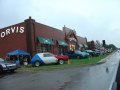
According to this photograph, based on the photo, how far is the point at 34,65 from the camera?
3055cm

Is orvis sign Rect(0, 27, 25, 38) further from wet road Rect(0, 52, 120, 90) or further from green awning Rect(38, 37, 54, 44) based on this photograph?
wet road Rect(0, 52, 120, 90)

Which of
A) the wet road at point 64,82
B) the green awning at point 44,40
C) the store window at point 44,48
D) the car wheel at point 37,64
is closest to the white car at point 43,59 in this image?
the car wheel at point 37,64

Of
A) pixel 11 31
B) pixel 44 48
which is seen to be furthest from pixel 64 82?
pixel 44 48

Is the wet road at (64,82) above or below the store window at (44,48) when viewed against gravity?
below

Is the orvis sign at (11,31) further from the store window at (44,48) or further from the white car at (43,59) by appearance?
the white car at (43,59)

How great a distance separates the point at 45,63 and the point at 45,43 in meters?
10.6

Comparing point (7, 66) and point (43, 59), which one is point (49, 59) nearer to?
point (43, 59)

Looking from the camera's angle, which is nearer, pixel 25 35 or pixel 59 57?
pixel 59 57

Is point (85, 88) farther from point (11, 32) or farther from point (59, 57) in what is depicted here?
point (11, 32)

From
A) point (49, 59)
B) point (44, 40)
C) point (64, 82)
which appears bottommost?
point (64, 82)

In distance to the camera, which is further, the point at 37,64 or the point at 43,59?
the point at 37,64

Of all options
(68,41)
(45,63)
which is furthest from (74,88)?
(68,41)

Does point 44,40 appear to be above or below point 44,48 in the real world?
above

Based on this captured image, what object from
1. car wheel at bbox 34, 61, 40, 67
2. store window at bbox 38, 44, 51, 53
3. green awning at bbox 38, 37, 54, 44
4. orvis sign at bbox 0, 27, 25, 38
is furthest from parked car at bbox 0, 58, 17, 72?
store window at bbox 38, 44, 51, 53
